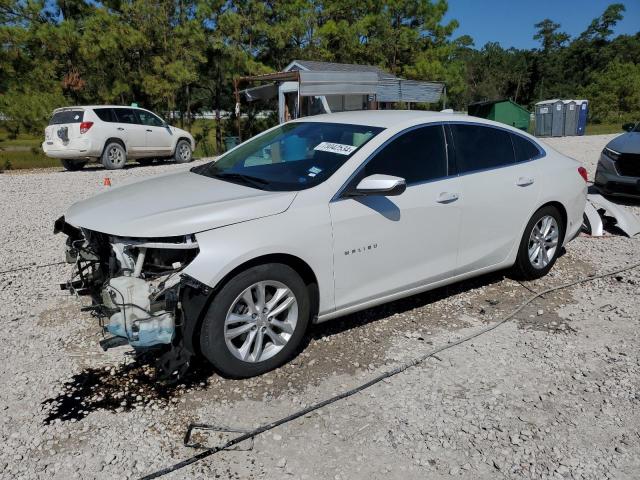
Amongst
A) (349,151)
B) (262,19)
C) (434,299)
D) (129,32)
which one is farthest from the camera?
(262,19)

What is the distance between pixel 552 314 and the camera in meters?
4.34

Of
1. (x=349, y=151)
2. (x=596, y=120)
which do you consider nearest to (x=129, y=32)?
(x=349, y=151)

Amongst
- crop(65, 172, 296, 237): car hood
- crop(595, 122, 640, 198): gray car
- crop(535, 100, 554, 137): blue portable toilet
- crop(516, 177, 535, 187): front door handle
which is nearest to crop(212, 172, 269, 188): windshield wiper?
crop(65, 172, 296, 237): car hood

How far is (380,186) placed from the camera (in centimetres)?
335

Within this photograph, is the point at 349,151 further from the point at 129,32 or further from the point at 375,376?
the point at 129,32

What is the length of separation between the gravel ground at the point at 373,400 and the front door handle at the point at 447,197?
0.99m

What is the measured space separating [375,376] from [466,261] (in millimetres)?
1425

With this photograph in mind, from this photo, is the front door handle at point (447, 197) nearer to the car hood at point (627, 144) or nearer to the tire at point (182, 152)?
the car hood at point (627, 144)

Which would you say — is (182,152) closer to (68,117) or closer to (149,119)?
(149,119)

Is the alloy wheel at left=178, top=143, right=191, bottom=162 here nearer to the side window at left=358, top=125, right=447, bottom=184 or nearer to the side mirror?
the side window at left=358, top=125, right=447, bottom=184

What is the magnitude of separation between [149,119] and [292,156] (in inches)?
491

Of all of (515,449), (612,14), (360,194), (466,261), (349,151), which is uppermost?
(612,14)

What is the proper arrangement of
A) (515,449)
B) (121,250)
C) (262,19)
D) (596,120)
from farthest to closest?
(596,120) → (262,19) → (121,250) → (515,449)

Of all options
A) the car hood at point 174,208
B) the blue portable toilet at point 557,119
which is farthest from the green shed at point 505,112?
the car hood at point 174,208
